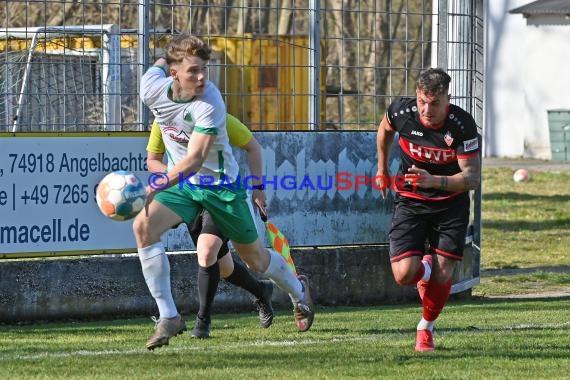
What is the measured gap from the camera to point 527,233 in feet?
59.3

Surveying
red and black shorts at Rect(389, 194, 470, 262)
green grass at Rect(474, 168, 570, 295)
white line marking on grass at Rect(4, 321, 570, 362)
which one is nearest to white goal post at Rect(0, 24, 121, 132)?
white line marking on grass at Rect(4, 321, 570, 362)

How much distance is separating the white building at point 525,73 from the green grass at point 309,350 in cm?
2513

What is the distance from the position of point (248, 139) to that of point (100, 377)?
2.50 metres

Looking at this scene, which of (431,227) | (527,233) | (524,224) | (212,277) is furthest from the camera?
(524,224)

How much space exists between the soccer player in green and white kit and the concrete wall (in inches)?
82.7

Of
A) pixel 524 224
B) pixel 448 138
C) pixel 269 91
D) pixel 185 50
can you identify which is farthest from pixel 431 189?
pixel 524 224

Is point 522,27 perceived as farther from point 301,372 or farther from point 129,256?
point 301,372

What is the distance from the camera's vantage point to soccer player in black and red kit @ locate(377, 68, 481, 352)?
8.30 metres

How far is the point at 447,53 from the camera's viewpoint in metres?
12.1

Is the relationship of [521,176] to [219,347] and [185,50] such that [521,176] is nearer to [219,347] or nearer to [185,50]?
[219,347]

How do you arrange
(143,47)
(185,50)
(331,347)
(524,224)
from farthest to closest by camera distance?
(524,224)
(143,47)
(331,347)
(185,50)

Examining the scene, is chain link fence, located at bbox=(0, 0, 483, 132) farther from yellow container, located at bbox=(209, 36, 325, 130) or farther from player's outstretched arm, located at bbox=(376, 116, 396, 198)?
player's outstretched arm, located at bbox=(376, 116, 396, 198)

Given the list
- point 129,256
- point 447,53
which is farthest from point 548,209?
point 129,256

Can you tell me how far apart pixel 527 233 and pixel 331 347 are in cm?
1029
